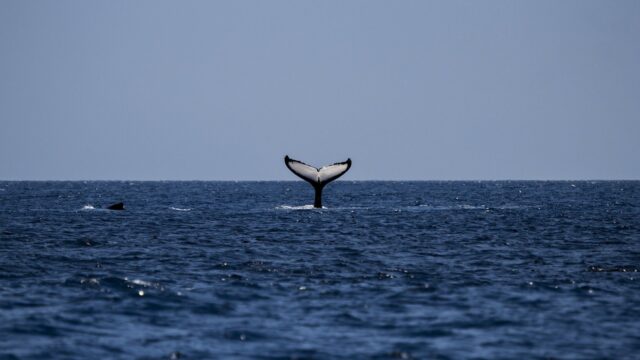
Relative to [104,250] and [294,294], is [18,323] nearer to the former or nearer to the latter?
[294,294]

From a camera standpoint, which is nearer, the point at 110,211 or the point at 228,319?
the point at 228,319

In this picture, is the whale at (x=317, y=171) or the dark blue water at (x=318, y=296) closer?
the dark blue water at (x=318, y=296)

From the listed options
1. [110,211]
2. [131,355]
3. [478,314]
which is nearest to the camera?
[131,355]

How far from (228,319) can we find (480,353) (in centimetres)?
458

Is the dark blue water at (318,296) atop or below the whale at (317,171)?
below

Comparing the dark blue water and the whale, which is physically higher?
the whale

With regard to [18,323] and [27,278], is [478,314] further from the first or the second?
[27,278]

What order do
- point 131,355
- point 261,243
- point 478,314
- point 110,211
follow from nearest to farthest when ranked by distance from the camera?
1. point 131,355
2. point 478,314
3. point 261,243
4. point 110,211

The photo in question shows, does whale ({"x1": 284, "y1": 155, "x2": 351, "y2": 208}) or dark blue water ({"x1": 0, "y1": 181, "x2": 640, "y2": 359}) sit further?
whale ({"x1": 284, "y1": 155, "x2": 351, "y2": 208})

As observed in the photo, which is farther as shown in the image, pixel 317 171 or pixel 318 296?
pixel 317 171

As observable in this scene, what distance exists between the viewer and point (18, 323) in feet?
56.4

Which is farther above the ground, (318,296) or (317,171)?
(317,171)

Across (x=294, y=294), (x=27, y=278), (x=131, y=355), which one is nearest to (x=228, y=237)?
(x=27, y=278)

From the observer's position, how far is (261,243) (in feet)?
114
